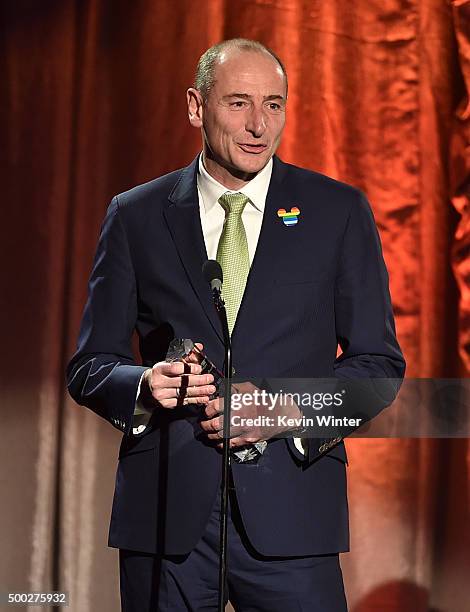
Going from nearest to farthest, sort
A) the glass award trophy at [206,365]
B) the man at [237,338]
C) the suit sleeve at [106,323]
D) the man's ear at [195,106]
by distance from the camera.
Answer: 1. the glass award trophy at [206,365]
2. the man at [237,338]
3. the suit sleeve at [106,323]
4. the man's ear at [195,106]

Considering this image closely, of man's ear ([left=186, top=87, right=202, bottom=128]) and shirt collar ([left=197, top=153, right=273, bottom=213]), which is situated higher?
man's ear ([left=186, top=87, right=202, bottom=128])

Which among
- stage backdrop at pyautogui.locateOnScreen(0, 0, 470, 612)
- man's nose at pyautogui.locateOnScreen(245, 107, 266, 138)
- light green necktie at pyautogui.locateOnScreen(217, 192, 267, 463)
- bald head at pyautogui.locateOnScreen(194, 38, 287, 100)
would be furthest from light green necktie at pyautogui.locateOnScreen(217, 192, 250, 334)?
stage backdrop at pyautogui.locateOnScreen(0, 0, 470, 612)

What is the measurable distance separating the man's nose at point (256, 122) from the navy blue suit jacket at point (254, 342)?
0.09 metres

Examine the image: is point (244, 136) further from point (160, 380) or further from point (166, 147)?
point (166, 147)

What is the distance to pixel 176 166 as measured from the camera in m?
2.84

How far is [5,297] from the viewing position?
293 cm

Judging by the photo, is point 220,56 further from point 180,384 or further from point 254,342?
point 180,384

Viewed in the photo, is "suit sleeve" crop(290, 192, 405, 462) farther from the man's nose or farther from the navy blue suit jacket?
the man's nose

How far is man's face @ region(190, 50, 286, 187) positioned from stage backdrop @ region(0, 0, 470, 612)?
1070mm

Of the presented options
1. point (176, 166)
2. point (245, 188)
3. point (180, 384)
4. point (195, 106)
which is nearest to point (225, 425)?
point (180, 384)

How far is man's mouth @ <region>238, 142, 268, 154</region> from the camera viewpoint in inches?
64.8

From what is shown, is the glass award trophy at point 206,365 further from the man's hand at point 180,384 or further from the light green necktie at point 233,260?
the light green necktie at point 233,260

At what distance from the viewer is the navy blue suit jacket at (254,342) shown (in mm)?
1532

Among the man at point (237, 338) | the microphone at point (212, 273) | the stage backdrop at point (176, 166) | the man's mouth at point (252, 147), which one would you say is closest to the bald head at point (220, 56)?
the man at point (237, 338)
